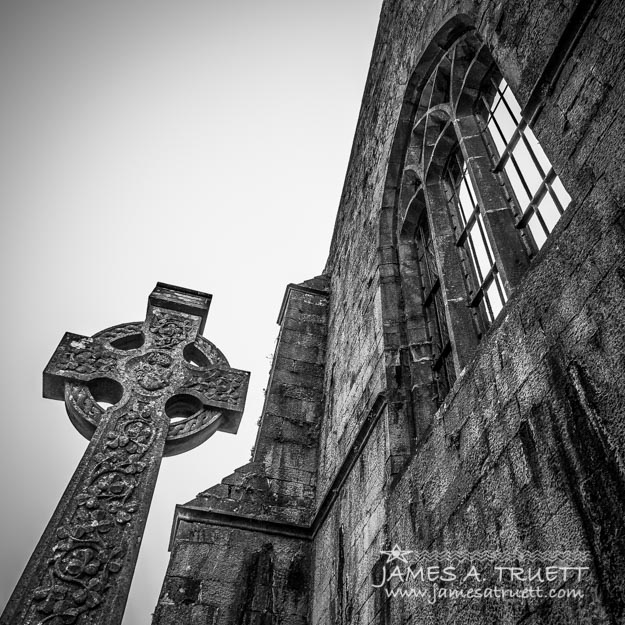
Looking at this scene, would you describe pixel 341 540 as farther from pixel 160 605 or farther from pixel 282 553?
pixel 160 605

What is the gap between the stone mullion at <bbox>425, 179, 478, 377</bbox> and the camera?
3217 millimetres

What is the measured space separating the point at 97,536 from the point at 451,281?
109 inches

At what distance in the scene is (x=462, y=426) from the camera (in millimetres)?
2521

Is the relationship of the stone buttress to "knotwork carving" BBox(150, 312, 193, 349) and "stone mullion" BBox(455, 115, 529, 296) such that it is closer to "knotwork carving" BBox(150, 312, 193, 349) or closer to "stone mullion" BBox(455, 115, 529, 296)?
"knotwork carving" BBox(150, 312, 193, 349)

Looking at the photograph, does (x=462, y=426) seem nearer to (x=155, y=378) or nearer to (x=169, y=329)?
(x=155, y=378)

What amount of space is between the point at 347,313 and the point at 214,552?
2.61 m

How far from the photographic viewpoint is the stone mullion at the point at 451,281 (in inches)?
127

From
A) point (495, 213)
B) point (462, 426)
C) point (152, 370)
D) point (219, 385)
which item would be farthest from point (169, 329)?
point (462, 426)

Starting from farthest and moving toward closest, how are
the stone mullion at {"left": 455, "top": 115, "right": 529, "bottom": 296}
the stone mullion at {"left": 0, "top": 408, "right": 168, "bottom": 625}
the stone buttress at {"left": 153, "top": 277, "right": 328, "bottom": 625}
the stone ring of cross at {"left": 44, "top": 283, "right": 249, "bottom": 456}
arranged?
the stone ring of cross at {"left": 44, "top": 283, "right": 249, "bottom": 456} < the stone buttress at {"left": 153, "top": 277, "right": 328, "bottom": 625} < the stone mullion at {"left": 0, "top": 408, "right": 168, "bottom": 625} < the stone mullion at {"left": 455, "top": 115, "right": 529, "bottom": 296}

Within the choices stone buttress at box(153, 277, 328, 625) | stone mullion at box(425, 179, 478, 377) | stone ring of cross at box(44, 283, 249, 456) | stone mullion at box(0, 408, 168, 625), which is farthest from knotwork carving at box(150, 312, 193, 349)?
stone mullion at box(425, 179, 478, 377)

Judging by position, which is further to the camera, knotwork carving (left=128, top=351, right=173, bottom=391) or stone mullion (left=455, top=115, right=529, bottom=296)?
knotwork carving (left=128, top=351, right=173, bottom=391)

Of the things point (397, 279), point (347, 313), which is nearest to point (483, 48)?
point (397, 279)

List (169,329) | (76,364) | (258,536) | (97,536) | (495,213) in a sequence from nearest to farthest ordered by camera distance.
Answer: (495,213)
(97,536)
(258,536)
(76,364)
(169,329)

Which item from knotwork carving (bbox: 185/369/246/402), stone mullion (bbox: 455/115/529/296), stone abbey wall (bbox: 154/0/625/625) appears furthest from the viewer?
knotwork carving (bbox: 185/369/246/402)
